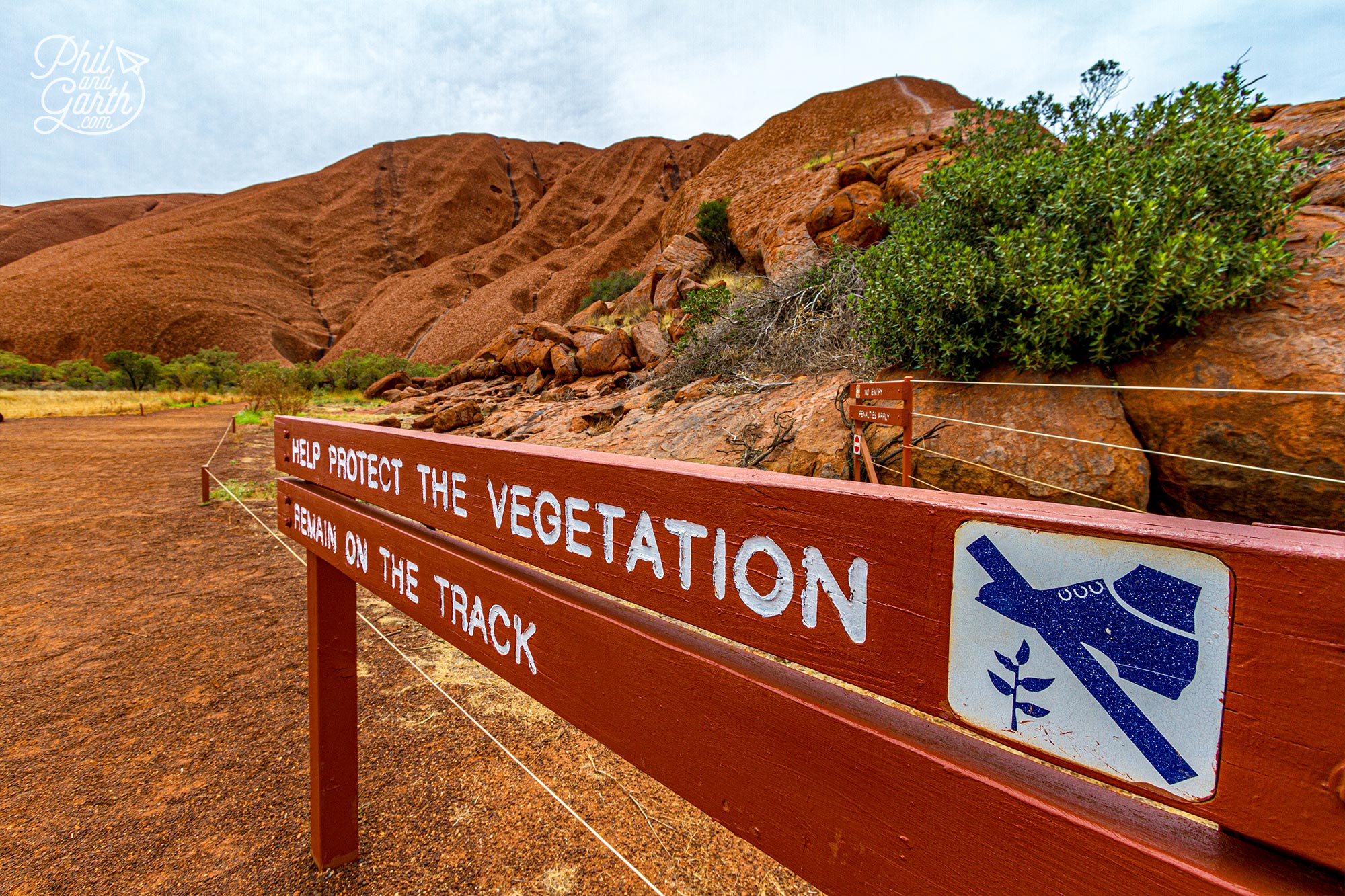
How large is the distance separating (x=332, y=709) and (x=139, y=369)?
3302 cm

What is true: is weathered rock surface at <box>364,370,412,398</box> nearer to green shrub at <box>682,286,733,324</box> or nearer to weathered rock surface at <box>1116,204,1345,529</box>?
green shrub at <box>682,286,733,324</box>

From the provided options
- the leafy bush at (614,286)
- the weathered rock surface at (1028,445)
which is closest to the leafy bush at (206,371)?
the leafy bush at (614,286)

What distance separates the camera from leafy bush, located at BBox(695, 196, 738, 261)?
15.4 m

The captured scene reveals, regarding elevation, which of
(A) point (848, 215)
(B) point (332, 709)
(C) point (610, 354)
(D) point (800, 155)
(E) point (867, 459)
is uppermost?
(D) point (800, 155)

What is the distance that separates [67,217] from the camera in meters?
58.2

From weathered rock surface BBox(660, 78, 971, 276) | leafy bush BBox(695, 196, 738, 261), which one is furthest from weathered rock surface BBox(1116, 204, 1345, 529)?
leafy bush BBox(695, 196, 738, 261)

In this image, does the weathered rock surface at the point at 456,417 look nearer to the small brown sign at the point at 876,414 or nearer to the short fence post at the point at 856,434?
the short fence post at the point at 856,434

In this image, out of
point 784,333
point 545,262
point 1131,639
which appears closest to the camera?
point 1131,639

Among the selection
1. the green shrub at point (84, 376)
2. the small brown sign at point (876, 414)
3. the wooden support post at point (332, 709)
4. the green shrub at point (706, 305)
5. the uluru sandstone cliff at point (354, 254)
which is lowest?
the wooden support post at point (332, 709)

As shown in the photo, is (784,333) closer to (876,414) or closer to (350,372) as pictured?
(876,414)

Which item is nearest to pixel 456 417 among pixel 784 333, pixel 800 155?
pixel 784 333

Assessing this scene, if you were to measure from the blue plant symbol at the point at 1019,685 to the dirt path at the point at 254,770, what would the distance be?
5.99 ft

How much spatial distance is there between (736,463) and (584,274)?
90.9ft

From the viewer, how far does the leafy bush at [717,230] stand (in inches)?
608
